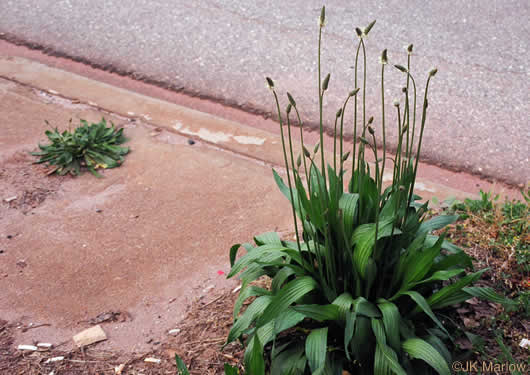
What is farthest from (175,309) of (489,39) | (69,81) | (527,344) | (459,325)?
(489,39)

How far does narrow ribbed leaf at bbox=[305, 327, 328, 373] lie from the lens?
2.06 m

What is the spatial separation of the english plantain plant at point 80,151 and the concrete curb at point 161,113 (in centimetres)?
45

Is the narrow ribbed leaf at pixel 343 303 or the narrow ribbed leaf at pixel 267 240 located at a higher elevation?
the narrow ribbed leaf at pixel 267 240

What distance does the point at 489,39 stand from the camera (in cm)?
510

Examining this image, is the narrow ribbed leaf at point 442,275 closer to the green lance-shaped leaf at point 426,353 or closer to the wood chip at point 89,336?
the green lance-shaped leaf at point 426,353

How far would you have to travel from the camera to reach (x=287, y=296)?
2176 mm

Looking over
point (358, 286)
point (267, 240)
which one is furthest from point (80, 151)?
point (358, 286)

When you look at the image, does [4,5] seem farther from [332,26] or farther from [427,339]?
[427,339]

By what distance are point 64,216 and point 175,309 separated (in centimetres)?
106

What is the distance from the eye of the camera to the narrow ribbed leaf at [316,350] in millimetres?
2061

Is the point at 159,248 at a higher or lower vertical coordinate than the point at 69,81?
lower

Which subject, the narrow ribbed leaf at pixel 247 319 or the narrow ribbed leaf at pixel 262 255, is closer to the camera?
the narrow ribbed leaf at pixel 247 319

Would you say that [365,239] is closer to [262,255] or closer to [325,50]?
[262,255]

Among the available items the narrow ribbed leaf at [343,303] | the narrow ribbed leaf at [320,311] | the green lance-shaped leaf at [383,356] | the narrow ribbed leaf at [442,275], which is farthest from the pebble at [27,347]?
the narrow ribbed leaf at [442,275]
